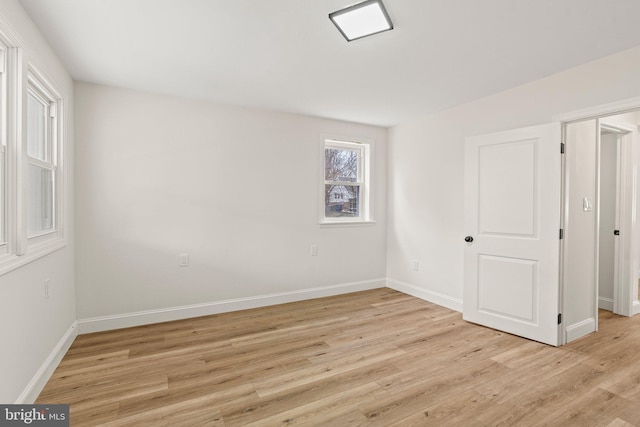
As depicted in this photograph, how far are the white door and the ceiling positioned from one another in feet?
2.09

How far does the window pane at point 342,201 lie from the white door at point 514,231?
66.6 inches

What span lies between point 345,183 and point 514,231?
2.25 m

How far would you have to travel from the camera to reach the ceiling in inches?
75.4

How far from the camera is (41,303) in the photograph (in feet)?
7.06

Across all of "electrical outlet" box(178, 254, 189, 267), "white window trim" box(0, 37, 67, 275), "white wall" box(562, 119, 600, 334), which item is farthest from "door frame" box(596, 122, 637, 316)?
"white window trim" box(0, 37, 67, 275)

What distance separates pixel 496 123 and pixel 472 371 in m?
2.45

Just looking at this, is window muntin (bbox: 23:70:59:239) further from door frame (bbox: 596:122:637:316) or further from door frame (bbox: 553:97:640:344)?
door frame (bbox: 596:122:637:316)

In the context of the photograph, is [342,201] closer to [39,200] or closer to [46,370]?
[39,200]

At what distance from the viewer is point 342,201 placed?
4.64 meters

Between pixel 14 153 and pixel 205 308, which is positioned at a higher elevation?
pixel 14 153

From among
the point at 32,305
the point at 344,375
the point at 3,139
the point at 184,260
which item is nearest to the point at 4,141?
the point at 3,139

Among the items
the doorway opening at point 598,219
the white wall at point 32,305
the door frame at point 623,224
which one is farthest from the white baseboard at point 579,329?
the white wall at point 32,305

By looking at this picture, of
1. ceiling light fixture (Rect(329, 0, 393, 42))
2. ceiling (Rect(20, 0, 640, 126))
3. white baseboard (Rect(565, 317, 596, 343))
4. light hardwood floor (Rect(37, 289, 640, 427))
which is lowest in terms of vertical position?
light hardwood floor (Rect(37, 289, 640, 427))

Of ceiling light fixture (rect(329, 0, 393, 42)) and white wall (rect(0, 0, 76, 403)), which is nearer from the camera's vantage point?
white wall (rect(0, 0, 76, 403))
